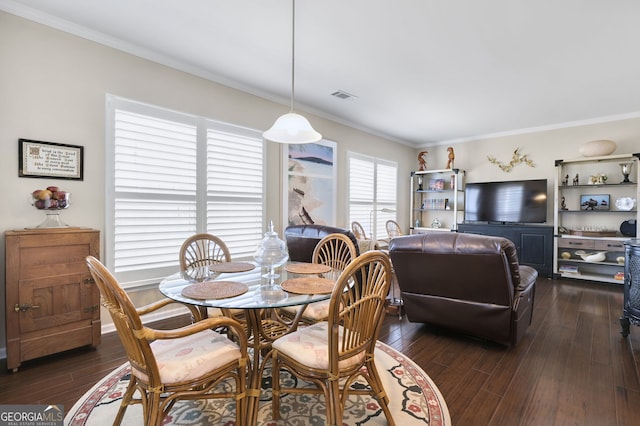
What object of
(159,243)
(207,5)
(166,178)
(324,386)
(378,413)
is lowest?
(378,413)

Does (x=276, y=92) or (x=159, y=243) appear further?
(x=276, y=92)

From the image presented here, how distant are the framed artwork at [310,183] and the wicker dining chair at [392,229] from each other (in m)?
1.70

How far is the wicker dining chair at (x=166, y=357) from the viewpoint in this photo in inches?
49.0

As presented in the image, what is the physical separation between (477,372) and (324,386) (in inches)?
57.2

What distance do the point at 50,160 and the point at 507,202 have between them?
6701 mm

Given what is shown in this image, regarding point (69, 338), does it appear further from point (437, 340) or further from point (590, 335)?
point (590, 335)

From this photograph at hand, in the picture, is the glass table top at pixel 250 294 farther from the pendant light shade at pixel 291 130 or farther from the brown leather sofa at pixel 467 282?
the brown leather sofa at pixel 467 282

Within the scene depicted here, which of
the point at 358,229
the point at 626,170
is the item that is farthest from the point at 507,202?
the point at 358,229

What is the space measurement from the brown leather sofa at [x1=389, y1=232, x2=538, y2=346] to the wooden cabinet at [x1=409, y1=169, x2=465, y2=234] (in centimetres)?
404

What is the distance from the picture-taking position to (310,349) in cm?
153

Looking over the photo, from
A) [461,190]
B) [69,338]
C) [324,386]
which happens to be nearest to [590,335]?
[324,386]

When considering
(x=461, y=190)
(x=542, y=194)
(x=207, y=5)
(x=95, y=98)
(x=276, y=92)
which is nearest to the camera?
(x=207, y=5)

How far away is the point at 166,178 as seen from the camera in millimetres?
3219

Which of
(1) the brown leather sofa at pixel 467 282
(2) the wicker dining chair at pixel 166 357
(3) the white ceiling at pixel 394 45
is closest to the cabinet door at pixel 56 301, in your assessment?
(2) the wicker dining chair at pixel 166 357
